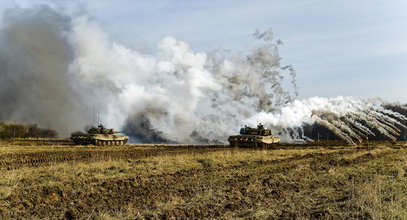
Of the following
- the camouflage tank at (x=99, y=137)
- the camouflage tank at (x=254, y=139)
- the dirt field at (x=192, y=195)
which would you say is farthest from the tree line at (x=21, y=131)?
the dirt field at (x=192, y=195)

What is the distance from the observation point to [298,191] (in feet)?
43.4

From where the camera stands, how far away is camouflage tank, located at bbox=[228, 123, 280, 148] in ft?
145

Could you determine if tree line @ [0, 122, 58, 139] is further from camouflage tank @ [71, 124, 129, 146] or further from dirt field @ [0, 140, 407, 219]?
dirt field @ [0, 140, 407, 219]

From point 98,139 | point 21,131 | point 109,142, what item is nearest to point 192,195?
point 98,139

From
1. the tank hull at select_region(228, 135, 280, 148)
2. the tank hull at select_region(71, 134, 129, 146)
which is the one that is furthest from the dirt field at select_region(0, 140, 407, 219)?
the tank hull at select_region(71, 134, 129, 146)

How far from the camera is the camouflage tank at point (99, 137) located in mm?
45594

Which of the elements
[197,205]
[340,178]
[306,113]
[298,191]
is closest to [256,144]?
[306,113]

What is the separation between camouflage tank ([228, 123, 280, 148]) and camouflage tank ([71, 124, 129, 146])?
13.7m

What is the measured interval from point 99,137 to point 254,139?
17366 millimetres

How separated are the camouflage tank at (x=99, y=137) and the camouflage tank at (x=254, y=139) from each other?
44.9ft

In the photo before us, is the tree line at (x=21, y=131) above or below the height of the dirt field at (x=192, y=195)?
above

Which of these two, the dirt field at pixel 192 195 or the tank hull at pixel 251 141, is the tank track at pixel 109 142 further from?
the dirt field at pixel 192 195

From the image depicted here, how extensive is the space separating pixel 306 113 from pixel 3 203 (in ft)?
159

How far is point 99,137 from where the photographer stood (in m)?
46.0
